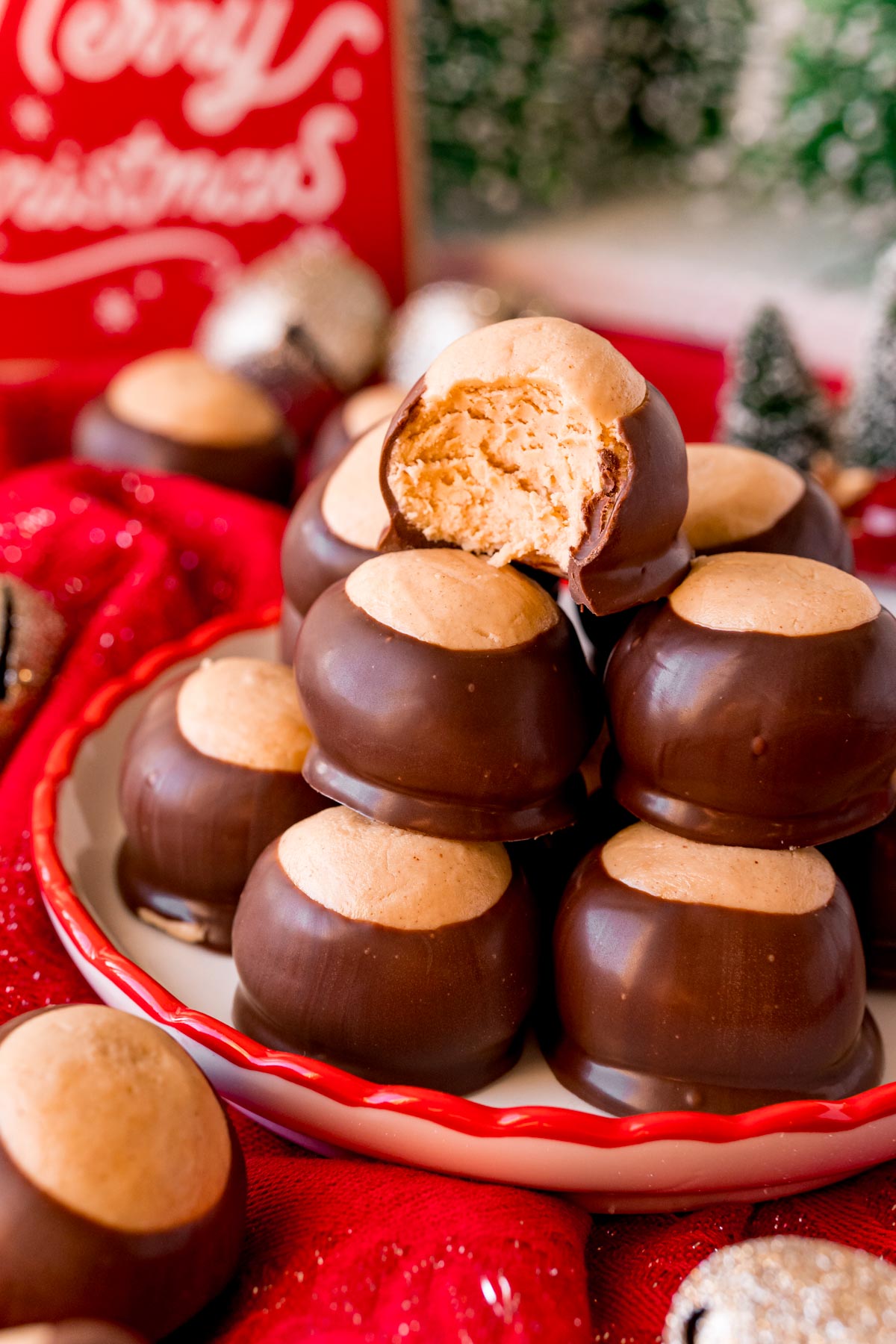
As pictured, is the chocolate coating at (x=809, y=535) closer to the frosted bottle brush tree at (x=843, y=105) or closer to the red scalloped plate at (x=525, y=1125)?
the red scalloped plate at (x=525, y=1125)

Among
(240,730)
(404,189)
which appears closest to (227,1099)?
(240,730)

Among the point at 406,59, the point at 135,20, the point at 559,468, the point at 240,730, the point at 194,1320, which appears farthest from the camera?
the point at 406,59

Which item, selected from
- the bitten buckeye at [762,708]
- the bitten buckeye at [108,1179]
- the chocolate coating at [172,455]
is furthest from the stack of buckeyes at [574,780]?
the chocolate coating at [172,455]

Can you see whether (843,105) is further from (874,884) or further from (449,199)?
(874,884)

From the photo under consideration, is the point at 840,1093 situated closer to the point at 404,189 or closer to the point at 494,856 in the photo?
the point at 494,856

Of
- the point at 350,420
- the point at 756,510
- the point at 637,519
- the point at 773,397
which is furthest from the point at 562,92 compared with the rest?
the point at 637,519
